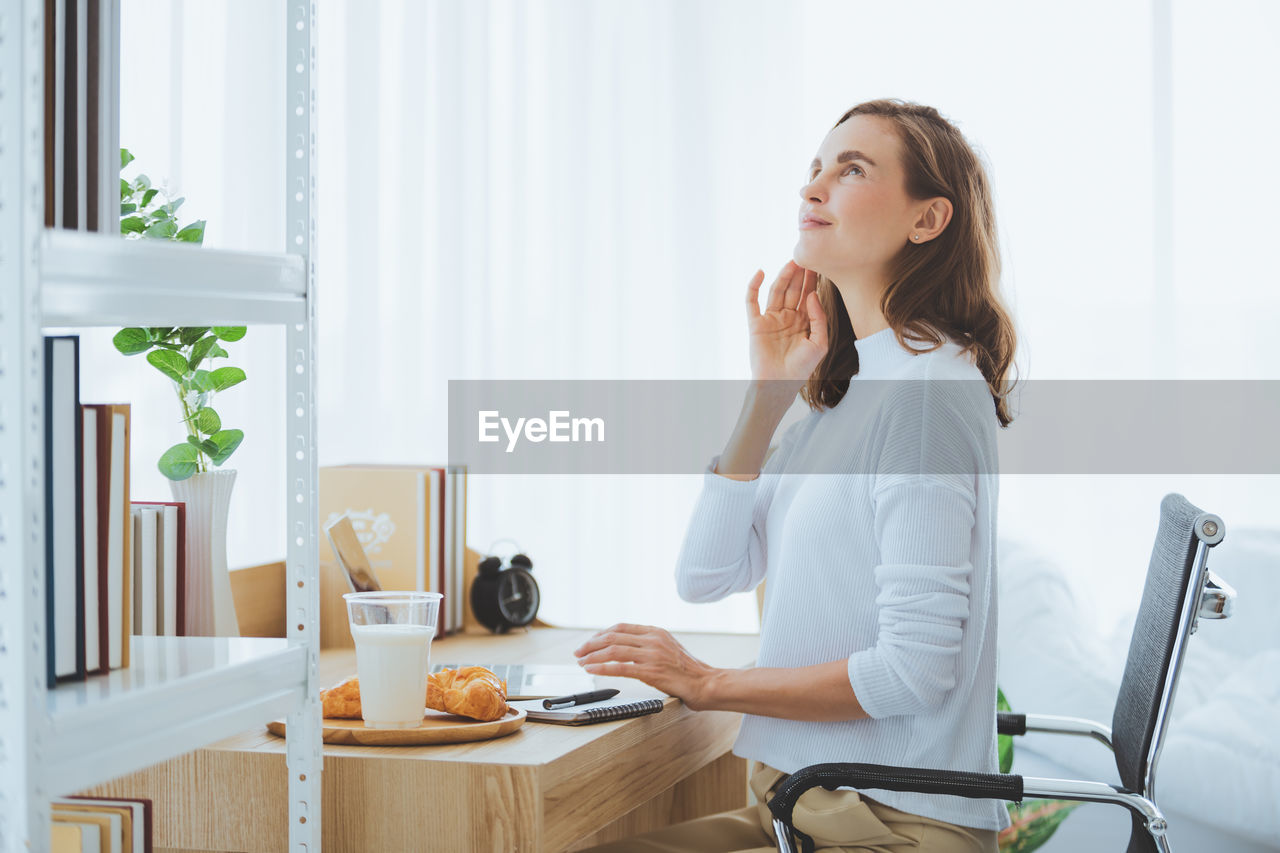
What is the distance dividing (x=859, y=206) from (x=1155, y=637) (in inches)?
23.0

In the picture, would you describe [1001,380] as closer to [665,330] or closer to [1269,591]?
[1269,591]

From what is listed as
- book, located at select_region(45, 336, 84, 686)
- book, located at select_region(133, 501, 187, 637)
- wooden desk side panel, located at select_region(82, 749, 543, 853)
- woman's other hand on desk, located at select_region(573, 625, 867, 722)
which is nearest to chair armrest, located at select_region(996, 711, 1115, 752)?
woman's other hand on desk, located at select_region(573, 625, 867, 722)

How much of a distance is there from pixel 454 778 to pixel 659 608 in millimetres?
1645

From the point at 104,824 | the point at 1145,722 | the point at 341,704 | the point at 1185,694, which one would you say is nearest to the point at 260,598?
the point at 341,704

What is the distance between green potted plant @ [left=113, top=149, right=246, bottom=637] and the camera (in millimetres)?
1415

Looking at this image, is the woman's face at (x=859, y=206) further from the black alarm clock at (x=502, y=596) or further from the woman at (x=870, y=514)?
the black alarm clock at (x=502, y=596)

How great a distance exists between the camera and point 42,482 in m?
0.70

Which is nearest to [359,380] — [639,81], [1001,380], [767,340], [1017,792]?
[639,81]

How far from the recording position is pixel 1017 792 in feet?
3.72

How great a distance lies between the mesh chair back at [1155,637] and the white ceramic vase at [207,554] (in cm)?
107

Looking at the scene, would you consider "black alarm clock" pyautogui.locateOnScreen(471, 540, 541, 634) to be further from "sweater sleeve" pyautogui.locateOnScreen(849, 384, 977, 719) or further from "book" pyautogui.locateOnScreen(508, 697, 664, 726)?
"sweater sleeve" pyautogui.locateOnScreen(849, 384, 977, 719)

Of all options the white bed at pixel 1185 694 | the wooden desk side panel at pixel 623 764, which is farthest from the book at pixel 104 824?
the white bed at pixel 1185 694

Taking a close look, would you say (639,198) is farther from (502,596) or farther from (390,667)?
(390,667)

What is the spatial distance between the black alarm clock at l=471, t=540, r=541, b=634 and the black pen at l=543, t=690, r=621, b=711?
0.65 m
